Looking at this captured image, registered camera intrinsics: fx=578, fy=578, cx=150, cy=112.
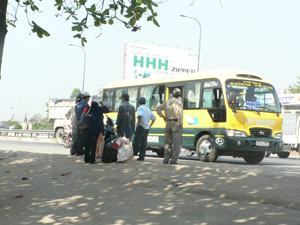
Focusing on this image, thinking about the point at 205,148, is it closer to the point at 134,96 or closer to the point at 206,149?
the point at 206,149

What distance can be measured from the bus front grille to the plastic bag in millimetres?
5421

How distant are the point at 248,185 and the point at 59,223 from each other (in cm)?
311

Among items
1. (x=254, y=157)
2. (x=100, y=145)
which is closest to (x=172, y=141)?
(x=100, y=145)

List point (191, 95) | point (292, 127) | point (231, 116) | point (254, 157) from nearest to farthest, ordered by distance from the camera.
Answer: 1. point (231, 116)
2. point (254, 157)
3. point (191, 95)
4. point (292, 127)

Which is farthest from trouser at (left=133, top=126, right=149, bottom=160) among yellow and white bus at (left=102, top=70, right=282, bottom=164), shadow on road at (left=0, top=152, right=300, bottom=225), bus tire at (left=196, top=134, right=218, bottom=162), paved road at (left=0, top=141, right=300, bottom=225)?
bus tire at (left=196, top=134, right=218, bottom=162)

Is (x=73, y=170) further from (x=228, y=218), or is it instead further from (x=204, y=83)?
(x=204, y=83)

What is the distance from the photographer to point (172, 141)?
12570 mm

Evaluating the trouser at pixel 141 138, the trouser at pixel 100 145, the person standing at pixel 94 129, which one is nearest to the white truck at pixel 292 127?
the trouser at pixel 141 138

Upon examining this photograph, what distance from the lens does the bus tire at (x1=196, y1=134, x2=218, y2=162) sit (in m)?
17.0

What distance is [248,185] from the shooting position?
8.80 metres

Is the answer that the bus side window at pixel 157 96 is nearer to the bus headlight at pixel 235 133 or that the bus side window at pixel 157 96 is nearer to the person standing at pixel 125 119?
the bus headlight at pixel 235 133

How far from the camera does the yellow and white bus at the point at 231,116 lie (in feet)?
54.3

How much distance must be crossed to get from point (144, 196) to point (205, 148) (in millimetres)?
9067

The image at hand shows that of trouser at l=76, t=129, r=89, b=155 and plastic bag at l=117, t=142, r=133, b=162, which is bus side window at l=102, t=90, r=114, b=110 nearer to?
trouser at l=76, t=129, r=89, b=155
